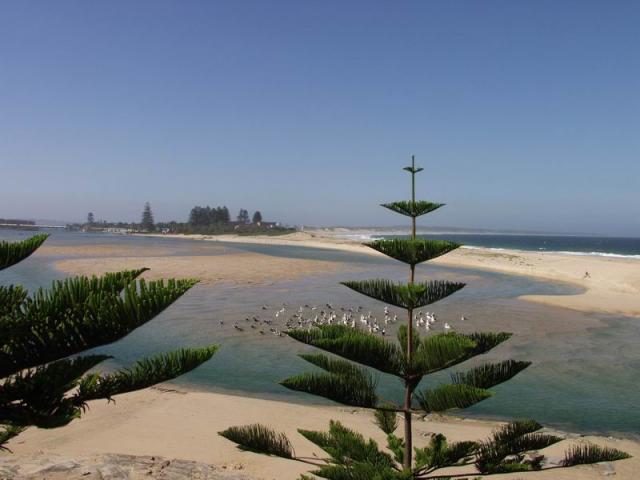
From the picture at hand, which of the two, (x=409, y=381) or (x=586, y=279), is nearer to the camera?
(x=409, y=381)

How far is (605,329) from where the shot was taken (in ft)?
49.5

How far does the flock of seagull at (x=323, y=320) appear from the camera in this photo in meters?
14.1

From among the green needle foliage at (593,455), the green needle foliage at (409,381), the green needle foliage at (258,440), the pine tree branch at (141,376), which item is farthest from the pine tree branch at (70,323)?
the green needle foliage at (593,455)

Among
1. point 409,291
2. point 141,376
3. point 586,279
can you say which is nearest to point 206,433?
point 409,291

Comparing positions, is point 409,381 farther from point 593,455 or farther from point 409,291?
point 593,455

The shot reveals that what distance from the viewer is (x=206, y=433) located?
6.68 m

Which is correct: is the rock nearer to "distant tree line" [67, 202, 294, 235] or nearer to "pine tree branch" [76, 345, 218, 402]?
"pine tree branch" [76, 345, 218, 402]

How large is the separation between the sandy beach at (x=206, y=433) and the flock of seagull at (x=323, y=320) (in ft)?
17.7

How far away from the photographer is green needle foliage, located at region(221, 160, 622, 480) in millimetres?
3910

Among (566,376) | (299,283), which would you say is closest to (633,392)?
(566,376)

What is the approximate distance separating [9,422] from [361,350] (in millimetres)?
2484

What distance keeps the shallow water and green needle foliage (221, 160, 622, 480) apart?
4268 millimetres

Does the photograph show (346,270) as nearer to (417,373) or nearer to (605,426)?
(605,426)

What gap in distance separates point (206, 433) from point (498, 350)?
8.33 meters
